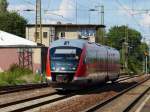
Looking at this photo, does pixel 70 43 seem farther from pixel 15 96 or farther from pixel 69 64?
pixel 15 96

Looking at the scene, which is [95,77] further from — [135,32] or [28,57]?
[135,32]

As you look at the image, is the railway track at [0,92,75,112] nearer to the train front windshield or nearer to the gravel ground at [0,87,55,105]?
the gravel ground at [0,87,55,105]

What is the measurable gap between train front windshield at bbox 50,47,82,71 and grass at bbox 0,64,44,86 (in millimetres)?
11732

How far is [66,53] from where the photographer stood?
29344 mm

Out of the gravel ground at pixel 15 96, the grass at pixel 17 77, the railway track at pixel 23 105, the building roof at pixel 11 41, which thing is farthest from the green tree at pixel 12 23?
the railway track at pixel 23 105

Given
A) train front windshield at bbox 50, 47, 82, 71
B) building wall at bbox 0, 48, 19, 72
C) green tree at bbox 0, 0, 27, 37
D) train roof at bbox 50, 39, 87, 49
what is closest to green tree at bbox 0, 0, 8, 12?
green tree at bbox 0, 0, 27, 37

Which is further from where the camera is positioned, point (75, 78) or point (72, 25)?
point (72, 25)

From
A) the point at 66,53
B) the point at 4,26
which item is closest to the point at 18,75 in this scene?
the point at 66,53

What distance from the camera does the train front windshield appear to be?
29000 millimetres

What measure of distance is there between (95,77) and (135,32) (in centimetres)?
14825

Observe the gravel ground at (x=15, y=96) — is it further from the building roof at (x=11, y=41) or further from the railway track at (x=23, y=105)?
the building roof at (x=11, y=41)

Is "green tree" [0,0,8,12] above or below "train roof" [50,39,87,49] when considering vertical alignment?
above

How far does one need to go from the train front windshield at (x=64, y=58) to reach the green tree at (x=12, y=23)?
315 ft

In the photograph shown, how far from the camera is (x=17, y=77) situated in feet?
163
